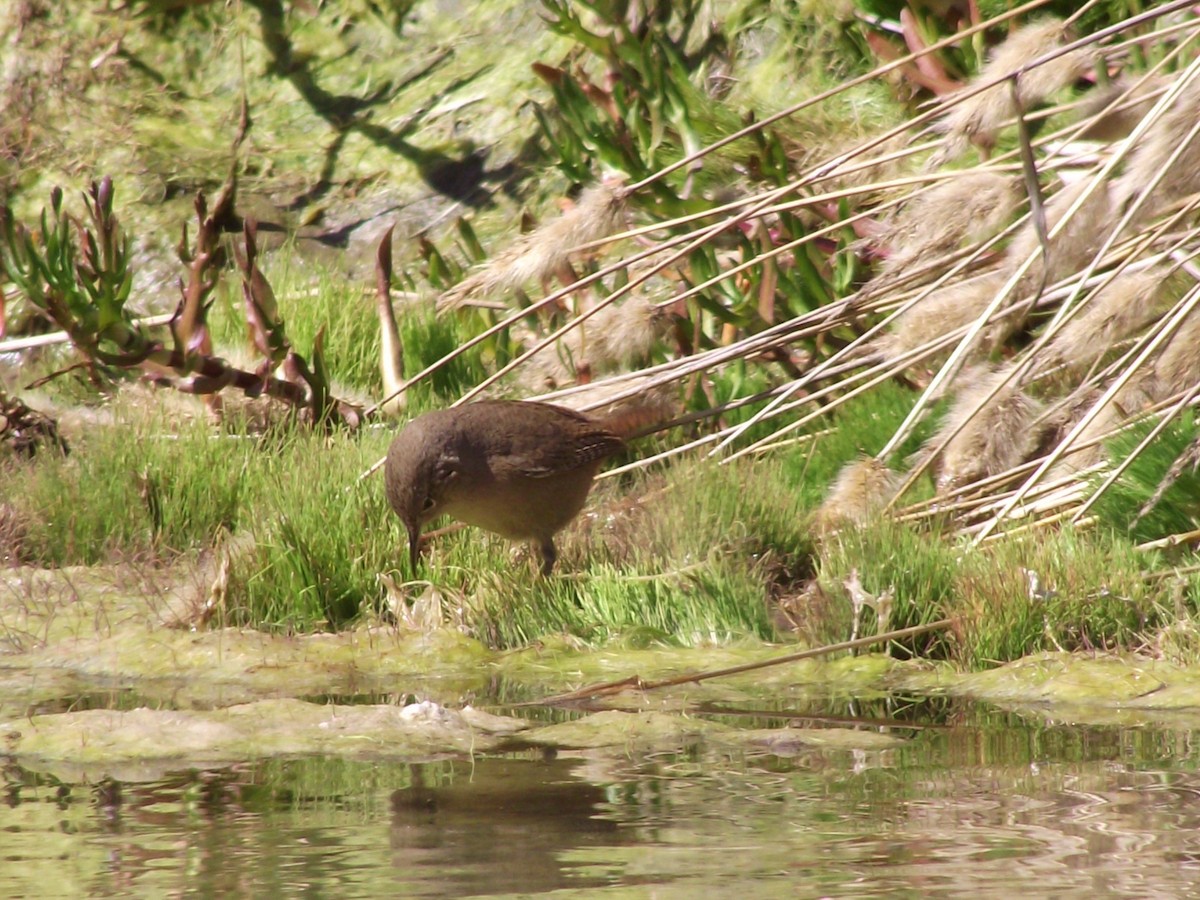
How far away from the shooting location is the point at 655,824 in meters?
2.63

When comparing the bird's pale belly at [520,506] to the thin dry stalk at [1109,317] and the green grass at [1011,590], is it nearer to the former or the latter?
the green grass at [1011,590]

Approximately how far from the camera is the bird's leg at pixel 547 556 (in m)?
5.01

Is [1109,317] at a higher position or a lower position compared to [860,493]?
higher

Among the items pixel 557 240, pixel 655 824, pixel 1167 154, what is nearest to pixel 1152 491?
pixel 1167 154

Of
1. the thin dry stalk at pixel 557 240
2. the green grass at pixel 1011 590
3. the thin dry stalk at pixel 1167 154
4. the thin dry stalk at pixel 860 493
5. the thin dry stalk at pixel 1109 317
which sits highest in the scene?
the thin dry stalk at pixel 557 240

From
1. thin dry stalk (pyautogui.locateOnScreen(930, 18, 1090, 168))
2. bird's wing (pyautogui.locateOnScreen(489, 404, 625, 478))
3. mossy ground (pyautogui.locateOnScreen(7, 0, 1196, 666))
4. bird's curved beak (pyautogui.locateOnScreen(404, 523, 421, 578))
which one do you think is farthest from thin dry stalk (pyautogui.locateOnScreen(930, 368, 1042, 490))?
bird's curved beak (pyautogui.locateOnScreen(404, 523, 421, 578))

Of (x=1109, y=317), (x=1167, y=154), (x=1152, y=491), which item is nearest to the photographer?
(x=1167, y=154)

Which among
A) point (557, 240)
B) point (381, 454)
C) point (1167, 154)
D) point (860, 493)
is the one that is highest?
point (557, 240)

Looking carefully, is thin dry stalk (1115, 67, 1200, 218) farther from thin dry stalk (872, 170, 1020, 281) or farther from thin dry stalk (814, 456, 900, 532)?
thin dry stalk (814, 456, 900, 532)

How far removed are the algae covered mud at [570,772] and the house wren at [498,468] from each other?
0.46 meters

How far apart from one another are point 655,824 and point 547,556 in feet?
8.02

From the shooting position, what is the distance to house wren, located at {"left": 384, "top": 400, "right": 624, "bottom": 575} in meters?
4.85

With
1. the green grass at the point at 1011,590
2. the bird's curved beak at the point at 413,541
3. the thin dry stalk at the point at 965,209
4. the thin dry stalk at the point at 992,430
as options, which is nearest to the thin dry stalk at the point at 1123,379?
the green grass at the point at 1011,590

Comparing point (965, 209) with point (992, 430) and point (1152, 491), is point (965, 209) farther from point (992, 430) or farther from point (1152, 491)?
point (1152, 491)
